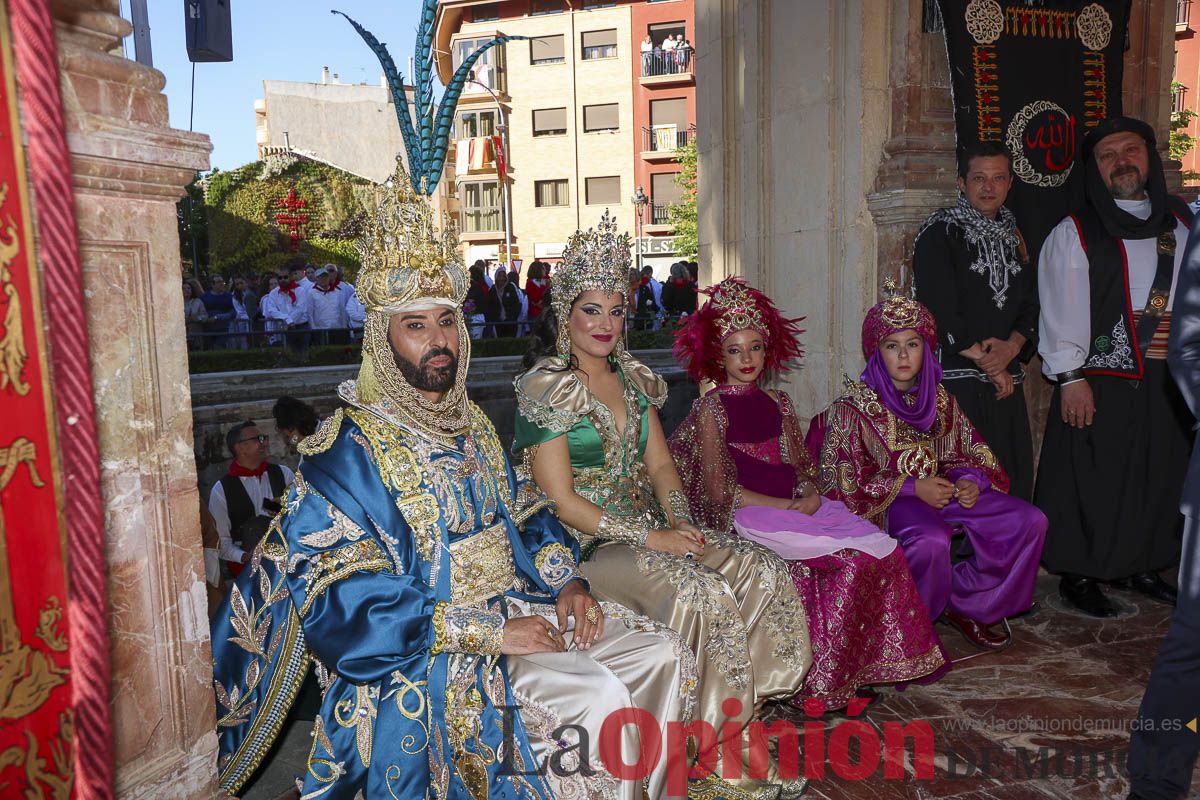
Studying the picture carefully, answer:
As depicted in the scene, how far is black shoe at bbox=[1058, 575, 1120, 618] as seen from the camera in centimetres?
466

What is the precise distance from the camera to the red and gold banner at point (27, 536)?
4.15ft

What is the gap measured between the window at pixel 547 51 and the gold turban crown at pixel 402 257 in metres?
31.1

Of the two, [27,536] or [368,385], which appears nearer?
[27,536]

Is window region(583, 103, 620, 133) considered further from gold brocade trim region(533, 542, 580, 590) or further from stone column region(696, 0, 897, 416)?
→ gold brocade trim region(533, 542, 580, 590)

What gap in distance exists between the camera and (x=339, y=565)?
239cm

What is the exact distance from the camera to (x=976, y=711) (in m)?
3.62

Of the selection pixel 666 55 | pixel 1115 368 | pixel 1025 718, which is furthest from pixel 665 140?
pixel 1025 718

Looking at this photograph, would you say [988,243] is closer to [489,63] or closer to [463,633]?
[463,633]

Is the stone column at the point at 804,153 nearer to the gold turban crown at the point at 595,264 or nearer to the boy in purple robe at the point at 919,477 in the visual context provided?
the boy in purple robe at the point at 919,477

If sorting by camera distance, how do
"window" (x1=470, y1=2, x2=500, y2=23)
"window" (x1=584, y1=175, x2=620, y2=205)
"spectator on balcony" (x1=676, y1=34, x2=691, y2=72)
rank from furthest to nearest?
1. "window" (x1=470, y1=2, x2=500, y2=23)
2. "window" (x1=584, y1=175, x2=620, y2=205)
3. "spectator on balcony" (x1=676, y1=34, x2=691, y2=72)

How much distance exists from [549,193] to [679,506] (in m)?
30.3

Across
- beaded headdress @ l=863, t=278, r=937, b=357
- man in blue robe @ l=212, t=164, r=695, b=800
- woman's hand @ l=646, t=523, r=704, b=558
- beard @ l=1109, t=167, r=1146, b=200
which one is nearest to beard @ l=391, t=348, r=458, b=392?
man in blue robe @ l=212, t=164, r=695, b=800

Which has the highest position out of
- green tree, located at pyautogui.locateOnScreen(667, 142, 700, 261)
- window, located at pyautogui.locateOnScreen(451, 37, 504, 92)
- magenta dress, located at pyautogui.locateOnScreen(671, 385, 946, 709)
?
window, located at pyautogui.locateOnScreen(451, 37, 504, 92)

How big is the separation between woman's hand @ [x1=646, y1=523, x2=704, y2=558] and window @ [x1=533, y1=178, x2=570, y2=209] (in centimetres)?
3002
